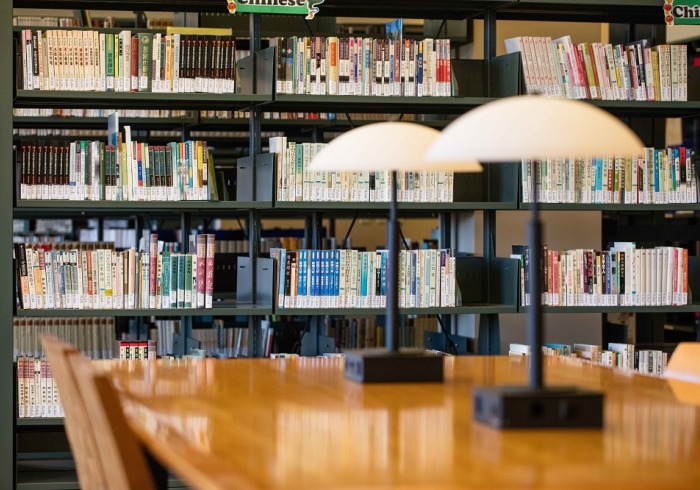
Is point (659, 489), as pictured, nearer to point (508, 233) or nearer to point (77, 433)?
point (77, 433)

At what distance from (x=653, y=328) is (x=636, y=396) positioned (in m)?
3.60

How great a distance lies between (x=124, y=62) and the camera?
4.53m

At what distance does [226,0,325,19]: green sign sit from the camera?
4.55 meters

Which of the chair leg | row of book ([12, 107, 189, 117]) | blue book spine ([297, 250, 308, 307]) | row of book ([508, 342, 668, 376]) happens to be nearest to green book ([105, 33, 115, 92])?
blue book spine ([297, 250, 308, 307])

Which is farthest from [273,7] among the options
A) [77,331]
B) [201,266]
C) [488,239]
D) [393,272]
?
[393,272]

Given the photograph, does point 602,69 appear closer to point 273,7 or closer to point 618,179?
point 618,179

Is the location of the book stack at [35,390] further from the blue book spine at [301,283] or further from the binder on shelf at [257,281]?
the blue book spine at [301,283]

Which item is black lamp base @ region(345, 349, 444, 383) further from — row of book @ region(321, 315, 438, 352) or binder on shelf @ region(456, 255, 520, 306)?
row of book @ region(321, 315, 438, 352)

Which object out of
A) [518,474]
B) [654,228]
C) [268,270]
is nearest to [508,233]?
[654,228]

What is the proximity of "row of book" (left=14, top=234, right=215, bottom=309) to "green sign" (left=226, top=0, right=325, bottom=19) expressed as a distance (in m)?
0.94

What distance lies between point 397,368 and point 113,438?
0.97 m

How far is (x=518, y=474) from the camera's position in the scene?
153 cm

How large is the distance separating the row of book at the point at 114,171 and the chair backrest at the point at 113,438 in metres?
2.78

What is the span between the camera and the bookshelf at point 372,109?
4410 millimetres
